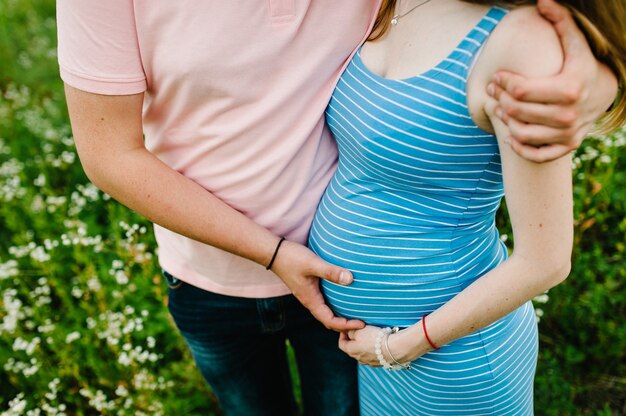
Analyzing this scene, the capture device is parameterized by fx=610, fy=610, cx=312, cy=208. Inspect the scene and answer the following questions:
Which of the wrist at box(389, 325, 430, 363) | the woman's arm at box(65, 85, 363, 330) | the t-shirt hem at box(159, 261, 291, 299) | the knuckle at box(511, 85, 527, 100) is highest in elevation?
the knuckle at box(511, 85, 527, 100)

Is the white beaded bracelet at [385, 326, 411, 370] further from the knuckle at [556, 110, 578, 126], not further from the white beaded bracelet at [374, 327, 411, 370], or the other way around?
the knuckle at [556, 110, 578, 126]

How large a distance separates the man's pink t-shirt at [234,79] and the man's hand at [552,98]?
45cm

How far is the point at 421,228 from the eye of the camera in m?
1.33

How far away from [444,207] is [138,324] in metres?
1.53

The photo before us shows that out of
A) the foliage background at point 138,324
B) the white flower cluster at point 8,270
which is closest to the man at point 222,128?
the foliage background at point 138,324

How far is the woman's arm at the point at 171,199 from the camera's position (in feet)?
4.32

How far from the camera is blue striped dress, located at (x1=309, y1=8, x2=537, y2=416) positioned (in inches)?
46.9

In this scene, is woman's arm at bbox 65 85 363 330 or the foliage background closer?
woman's arm at bbox 65 85 363 330

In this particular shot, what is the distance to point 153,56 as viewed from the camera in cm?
127

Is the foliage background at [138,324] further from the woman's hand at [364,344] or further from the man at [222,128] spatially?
the woman's hand at [364,344]

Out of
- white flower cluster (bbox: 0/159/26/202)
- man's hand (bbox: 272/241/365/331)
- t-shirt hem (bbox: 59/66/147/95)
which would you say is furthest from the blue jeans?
white flower cluster (bbox: 0/159/26/202)

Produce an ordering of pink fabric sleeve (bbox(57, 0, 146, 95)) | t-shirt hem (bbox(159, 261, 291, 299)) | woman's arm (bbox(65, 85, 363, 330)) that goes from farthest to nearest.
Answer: t-shirt hem (bbox(159, 261, 291, 299)) → woman's arm (bbox(65, 85, 363, 330)) → pink fabric sleeve (bbox(57, 0, 146, 95))

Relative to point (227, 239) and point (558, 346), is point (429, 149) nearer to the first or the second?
point (227, 239)

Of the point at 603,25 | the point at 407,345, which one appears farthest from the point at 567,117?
the point at 407,345
